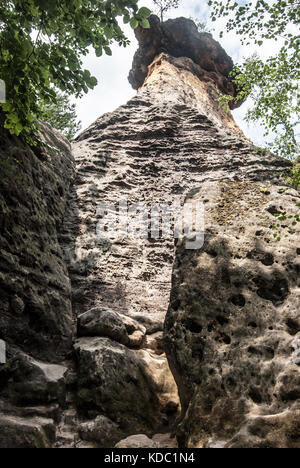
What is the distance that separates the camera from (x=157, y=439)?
4.76 meters

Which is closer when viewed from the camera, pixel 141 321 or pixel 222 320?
pixel 222 320

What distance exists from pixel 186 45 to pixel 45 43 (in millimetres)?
22536

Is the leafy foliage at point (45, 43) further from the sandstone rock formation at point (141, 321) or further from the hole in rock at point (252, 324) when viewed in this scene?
the hole in rock at point (252, 324)

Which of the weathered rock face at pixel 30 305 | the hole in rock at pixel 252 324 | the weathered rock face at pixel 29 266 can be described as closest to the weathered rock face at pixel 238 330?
the hole in rock at pixel 252 324

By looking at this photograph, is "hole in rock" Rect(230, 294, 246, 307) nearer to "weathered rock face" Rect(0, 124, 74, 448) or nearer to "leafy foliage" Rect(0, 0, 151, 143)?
"weathered rock face" Rect(0, 124, 74, 448)

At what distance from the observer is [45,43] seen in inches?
251

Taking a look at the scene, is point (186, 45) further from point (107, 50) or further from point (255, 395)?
point (255, 395)

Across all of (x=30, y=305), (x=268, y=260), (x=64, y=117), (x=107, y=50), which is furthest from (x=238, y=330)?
(x=64, y=117)

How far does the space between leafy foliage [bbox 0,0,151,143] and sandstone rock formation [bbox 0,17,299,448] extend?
53.6 inches

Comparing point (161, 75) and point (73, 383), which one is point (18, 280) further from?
point (161, 75)

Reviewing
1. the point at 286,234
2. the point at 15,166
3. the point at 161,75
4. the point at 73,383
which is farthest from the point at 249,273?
the point at 161,75

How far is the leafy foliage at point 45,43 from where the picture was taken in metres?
5.75

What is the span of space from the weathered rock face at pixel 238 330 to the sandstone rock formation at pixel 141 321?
2cm

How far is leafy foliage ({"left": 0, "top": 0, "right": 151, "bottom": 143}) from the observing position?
5.75 meters
